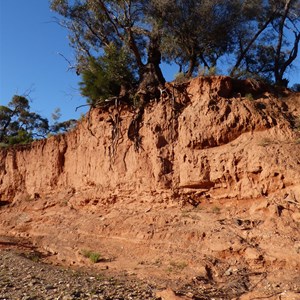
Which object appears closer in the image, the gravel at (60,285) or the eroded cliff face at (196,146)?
the gravel at (60,285)

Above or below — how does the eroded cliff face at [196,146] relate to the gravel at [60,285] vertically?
above

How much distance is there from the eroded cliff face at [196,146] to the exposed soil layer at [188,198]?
4 cm

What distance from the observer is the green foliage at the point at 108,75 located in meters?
15.9

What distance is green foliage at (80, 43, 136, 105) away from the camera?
15.9 m

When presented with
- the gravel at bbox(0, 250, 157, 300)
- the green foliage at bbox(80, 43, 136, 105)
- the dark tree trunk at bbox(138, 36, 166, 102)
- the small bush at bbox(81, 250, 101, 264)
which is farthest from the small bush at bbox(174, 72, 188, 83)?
the gravel at bbox(0, 250, 157, 300)

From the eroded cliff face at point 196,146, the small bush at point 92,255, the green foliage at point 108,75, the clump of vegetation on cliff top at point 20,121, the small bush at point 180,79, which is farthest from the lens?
the clump of vegetation on cliff top at point 20,121

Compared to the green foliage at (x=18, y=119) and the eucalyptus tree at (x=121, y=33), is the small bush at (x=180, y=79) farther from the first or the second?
the green foliage at (x=18, y=119)

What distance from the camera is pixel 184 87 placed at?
46.2 feet

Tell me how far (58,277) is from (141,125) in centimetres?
673

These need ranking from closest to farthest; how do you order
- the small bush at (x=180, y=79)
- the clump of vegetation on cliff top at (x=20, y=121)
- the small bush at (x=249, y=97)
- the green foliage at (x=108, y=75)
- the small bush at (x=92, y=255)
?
the small bush at (x=92, y=255)
the small bush at (x=249, y=97)
the small bush at (x=180, y=79)
the green foliage at (x=108, y=75)
the clump of vegetation on cliff top at (x=20, y=121)

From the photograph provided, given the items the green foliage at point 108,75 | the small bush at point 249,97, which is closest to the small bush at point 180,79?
the green foliage at point 108,75

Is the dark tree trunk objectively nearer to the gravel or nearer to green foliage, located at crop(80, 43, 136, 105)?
green foliage, located at crop(80, 43, 136, 105)

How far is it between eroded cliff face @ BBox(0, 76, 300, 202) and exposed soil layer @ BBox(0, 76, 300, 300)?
37mm

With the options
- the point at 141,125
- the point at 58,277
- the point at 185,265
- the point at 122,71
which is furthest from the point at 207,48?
the point at 58,277
